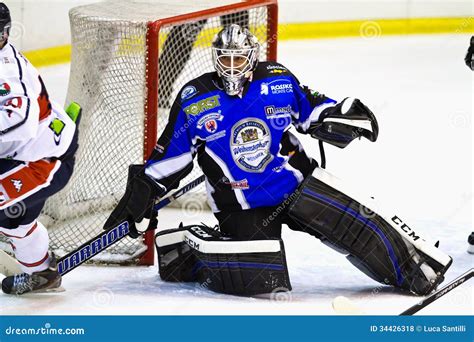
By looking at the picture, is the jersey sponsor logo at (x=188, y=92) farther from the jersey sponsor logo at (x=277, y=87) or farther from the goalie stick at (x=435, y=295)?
the goalie stick at (x=435, y=295)

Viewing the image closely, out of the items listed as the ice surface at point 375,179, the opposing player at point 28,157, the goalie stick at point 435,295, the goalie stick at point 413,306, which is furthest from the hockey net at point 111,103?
the goalie stick at point 435,295

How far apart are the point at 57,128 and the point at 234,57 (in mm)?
612

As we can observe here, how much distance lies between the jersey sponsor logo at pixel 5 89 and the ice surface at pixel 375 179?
683 millimetres

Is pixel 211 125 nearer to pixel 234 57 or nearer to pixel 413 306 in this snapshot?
pixel 234 57

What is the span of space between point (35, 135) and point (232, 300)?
81cm

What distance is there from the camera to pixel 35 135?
363 centimetres

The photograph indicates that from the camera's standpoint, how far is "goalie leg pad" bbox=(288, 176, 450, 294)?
3818mm

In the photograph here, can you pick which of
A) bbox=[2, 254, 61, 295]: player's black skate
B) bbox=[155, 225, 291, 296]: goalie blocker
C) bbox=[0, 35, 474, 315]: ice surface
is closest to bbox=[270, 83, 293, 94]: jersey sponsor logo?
bbox=[155, 225, 291, 296]: goalie blocker

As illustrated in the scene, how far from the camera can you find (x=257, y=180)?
3855 millimetres

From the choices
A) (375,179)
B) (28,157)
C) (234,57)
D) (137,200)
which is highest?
(234,57)

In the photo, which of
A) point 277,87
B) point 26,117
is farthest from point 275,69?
point 26,117

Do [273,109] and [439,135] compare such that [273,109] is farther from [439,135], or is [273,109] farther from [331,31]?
[331,31]

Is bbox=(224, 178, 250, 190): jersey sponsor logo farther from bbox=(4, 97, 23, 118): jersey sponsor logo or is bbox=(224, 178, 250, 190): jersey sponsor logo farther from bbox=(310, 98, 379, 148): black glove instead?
bbox=(4, 97, 23, 118): jersey sponsor logo

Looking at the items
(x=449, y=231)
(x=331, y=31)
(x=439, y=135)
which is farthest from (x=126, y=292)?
(x=331, y=31)
